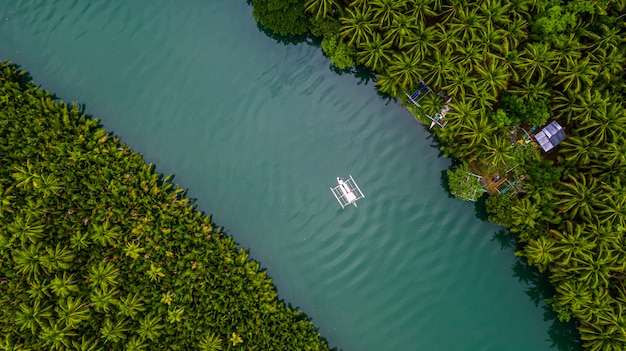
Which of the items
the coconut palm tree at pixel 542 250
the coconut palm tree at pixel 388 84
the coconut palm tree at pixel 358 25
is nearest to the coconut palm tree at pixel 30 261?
the coconut palm tree at pixel 358 25

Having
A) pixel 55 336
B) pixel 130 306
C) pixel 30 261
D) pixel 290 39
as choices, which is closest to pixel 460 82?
pixel 290 39

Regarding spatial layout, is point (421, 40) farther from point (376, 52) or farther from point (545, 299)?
point (545, 299)

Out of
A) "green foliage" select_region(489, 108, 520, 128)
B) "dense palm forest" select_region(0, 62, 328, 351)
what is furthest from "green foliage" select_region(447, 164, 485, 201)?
"dense palm forest" select_region(0, 62, 328, 351)

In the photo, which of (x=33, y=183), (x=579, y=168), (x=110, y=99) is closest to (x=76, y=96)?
(x=110, y=99)

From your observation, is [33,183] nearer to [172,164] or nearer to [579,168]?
[172,164]

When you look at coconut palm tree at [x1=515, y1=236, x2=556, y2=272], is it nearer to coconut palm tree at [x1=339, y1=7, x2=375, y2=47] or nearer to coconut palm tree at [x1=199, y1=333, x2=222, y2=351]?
coconut palm tree at [x1=339, y1=7, x2=375, y2=47]

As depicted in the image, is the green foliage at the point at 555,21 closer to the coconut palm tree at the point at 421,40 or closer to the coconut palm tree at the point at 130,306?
the coconut palm tree at the point at 421,40
